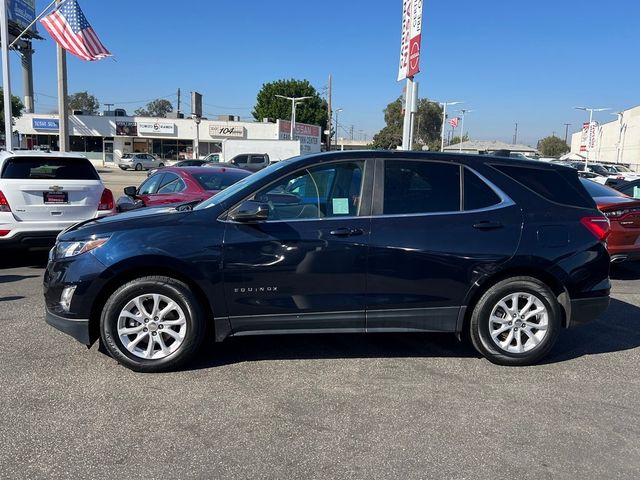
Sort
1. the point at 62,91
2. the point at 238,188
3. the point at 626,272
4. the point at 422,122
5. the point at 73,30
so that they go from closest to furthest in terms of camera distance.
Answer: the point at 238,188, the point at 626,272, the point at 73,30, the point at 62,91, the point at 422,122

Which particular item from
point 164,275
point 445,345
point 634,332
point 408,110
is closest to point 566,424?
point 445,345

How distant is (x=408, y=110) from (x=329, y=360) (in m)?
8.71

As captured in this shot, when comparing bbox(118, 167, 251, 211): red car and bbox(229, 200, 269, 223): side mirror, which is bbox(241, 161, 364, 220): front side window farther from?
bbox(118, 167, 251, 211): red car

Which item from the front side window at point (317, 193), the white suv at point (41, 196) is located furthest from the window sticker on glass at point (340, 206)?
the white suv at point (41, 196)

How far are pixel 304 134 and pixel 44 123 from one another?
2610 cm

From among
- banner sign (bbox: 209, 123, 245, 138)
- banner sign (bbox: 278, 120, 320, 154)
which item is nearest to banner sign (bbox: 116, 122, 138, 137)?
banner sign (bbox: 209, 123, 245, 138)

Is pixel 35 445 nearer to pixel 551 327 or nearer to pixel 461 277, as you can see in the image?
pixel 461 277

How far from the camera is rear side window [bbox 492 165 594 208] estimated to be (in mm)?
4551

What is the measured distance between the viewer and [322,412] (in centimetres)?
361

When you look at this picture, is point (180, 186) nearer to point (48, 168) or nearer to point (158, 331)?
point (48, 168)

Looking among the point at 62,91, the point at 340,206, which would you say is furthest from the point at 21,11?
the point at 340,206

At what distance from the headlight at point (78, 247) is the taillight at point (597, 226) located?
3.92 m

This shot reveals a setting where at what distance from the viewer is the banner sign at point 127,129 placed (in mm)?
55219

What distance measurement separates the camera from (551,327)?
14.5ft
